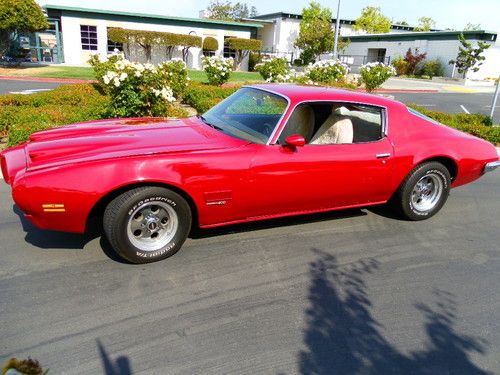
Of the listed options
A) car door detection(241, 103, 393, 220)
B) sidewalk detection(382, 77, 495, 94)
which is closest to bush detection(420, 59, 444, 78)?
sidewalk detection(382, 77, 495, 94)

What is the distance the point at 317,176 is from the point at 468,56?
1306 inches

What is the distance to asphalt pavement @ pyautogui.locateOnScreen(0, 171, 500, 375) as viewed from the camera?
2539 mm

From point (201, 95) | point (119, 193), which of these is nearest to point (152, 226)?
point (119, 193)

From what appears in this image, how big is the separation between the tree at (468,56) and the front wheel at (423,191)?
103ft

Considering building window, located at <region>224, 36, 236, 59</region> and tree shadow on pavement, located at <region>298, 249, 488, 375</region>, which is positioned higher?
building window, located at <region>224, 36, 236, 59</region>

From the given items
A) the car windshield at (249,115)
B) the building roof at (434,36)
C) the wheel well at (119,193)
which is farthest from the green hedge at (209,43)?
the wheel well at (119,193)

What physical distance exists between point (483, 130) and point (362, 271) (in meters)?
8.07

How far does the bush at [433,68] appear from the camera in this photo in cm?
3481

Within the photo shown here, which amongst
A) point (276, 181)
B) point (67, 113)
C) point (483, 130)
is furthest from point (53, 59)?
point (276, 181)

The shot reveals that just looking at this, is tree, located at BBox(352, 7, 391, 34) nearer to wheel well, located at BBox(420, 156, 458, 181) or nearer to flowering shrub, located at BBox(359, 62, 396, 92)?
flowering shrub, located at BBox(359, 62, 396, 92)

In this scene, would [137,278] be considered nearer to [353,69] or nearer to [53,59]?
[53,59]

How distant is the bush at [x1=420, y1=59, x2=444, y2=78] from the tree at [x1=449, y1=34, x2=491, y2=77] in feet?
7.74

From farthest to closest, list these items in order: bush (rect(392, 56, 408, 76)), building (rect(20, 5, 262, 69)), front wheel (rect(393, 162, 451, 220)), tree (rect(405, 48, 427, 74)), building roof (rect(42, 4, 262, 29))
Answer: bush (rect(392, 56, 408, 76))
tree (rect(405, 48, 427, 74))
building (rect(20, 5, 262, 69))
building roof (rect(42, 4, 262, 29))
front wheel (rect(393, 162, 451, 220))

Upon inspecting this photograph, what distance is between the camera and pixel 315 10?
4409 cm
